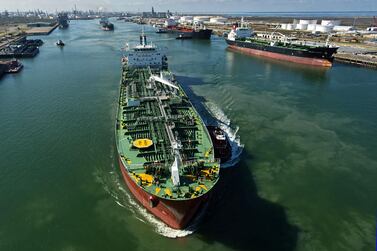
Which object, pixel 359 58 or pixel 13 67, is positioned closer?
pixel 13 67

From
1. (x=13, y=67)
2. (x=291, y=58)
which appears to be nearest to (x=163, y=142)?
(x=13, y=67)

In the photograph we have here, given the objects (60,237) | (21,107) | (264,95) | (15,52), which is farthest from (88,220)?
(15,52)

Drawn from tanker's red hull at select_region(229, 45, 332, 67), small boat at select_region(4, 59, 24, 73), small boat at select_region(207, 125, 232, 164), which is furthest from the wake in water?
small boat at select_region(4, 59, 24, 73)

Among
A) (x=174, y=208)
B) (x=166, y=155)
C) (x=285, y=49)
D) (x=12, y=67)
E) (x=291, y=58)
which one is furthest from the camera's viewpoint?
(x=285, y=49)

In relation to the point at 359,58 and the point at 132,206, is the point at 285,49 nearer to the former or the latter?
the point at 359,58

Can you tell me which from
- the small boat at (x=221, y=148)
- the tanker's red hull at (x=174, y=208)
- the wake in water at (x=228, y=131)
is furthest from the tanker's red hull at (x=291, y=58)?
the tanker's red hull at (x=174, y=208)

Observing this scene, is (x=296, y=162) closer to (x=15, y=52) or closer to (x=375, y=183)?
(x=375, y=183)

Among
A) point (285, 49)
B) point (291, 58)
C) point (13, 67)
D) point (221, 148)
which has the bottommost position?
point (221, 148)
